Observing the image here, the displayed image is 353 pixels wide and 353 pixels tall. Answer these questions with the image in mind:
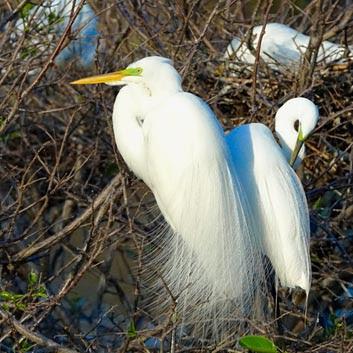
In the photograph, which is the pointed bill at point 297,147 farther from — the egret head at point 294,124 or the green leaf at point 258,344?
the green leaf at point 258,344

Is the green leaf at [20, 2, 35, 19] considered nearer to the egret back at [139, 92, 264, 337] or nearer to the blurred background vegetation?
the blurred background vegetation

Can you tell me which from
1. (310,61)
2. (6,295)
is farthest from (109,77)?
(6,295)

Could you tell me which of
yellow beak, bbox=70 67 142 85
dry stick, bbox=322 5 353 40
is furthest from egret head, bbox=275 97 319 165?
dry stick, bbox=322 5 353 40

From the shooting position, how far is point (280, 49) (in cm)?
386

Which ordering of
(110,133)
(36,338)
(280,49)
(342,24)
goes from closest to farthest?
(36,338), (110,133), (342,24), (280,49)

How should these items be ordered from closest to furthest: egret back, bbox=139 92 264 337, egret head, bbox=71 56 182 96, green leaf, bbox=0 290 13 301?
green leaf, bbox=0 290 13 301, egret back, bbox=139 92 264 337, egret head, bbox=71 56 182 96

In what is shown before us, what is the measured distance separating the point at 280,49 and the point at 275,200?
1.26 metres

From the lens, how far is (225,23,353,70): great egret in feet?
11.9

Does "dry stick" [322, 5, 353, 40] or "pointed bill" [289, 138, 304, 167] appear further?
"dry stick" [322, 5, 353, 40]

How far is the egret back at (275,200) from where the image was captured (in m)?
2.70

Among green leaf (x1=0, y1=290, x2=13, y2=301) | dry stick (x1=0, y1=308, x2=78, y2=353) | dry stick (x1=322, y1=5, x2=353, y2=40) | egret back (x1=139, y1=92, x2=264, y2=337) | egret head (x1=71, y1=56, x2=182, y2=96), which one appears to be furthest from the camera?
dry stick (x1=322, y1=5, x2=353, y2=40)

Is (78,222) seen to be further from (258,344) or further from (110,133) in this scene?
(258,344)

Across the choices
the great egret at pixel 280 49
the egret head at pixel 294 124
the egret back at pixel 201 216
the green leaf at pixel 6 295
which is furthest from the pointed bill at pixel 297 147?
the green leaf at pixel 6 295

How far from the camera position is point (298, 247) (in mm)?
2715
